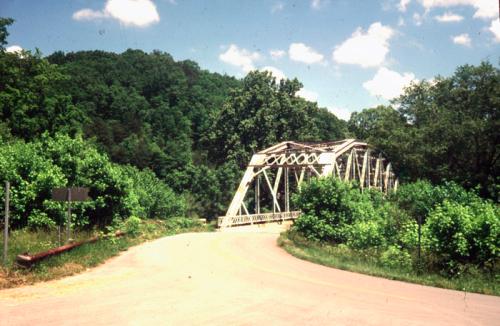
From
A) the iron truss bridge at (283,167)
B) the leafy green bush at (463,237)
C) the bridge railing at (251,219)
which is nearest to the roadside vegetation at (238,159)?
the leafy green bush at (463,237)

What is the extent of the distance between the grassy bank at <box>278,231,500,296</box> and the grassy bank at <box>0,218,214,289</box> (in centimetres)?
689

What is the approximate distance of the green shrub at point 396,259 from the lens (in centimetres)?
1284

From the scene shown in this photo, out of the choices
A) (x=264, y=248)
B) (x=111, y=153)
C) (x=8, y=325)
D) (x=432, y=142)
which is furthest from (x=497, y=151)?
(x=111, y=153)

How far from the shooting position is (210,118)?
59.6m

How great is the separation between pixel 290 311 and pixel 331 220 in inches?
470

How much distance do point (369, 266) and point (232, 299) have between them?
629 centimetres

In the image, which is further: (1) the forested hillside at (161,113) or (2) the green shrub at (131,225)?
(1) the forested hillside at (161,113)

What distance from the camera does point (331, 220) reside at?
755 inches

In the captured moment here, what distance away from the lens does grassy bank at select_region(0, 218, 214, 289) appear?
1000 cm

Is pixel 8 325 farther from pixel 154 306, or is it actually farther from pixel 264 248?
pixel 264 248

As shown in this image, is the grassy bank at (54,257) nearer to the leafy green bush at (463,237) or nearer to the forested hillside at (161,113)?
the forested hillside at (161,113)

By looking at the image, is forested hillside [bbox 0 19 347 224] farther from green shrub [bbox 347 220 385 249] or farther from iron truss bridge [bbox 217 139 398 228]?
green shrub [bbox 347 220 385 249]

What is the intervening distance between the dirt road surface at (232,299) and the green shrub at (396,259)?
206cm

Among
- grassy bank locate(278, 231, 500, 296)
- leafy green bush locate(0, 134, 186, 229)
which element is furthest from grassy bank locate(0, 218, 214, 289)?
grassy bank locate(278, 231, 500, 296)
